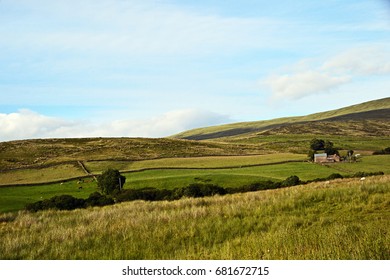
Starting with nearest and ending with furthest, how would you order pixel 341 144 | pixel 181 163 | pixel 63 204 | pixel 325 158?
pixel 63 204, pixel 325 158, pixel 181 163, pixel 341 144

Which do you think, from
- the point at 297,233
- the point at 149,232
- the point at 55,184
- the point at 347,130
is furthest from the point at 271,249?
the point at 347,130

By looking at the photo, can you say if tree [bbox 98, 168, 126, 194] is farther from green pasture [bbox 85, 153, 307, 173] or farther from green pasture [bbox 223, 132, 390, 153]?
green pasture [bbox 223, 132, 390, 153]

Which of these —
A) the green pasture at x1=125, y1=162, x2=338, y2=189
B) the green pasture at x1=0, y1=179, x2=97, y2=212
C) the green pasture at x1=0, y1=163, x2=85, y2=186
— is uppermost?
the green pasture at x1=0, y1=163, x2=85, y2=186

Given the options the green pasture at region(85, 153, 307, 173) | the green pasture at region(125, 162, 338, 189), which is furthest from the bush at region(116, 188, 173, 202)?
the green pasture at region(85, 153, 307, 173)

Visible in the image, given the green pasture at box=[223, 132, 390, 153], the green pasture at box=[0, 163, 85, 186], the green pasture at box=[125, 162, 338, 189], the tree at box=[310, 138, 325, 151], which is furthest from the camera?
the green pasture at box=[223, 132, 390, 153]

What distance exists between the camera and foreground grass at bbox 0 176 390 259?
820cm

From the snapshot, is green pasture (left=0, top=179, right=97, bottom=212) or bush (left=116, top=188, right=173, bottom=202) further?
green pasture (left=0, top=179, right=97, bottom=212)

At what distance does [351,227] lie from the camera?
384 inches

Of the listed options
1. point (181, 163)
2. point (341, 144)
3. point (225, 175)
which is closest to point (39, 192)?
point (225, 175)

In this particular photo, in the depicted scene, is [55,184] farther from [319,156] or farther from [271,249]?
[271,249]

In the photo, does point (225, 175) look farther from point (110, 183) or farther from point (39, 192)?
point (39, 192)

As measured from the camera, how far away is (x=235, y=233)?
11.2 meters

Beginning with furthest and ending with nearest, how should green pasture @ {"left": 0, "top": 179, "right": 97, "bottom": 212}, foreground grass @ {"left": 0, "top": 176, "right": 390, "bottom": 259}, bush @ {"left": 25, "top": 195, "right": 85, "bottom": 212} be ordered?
green pasture @ {"left": 0, "top": 179, "right": 97, "bottom": 212}, bush @ {"left": 25, "top": 195, "right": 85, "bottom": 212}, foreground grass @ {"left": 0, "top": 176, "right": 390, "bottom": 259}
